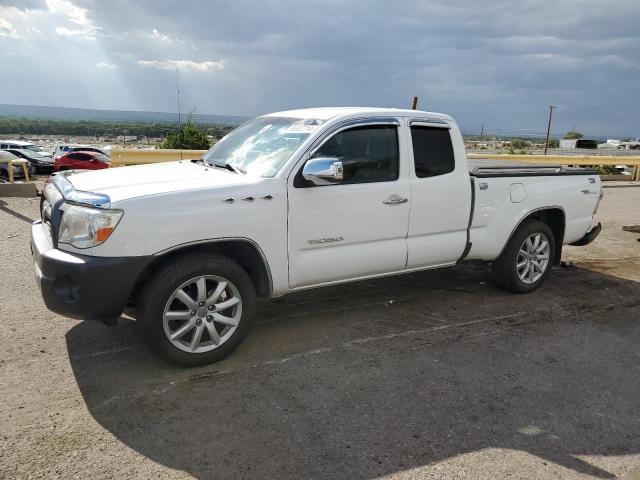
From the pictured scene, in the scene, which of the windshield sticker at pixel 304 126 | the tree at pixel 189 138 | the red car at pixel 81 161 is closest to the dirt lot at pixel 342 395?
the windshield sticker at pixel 304 126

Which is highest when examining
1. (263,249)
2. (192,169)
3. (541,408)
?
(192,169)

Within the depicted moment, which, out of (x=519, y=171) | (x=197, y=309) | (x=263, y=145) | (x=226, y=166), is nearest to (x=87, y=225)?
(x=197, y=309)

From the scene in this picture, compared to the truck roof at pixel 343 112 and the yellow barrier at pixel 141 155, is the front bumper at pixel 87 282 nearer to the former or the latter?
the truck roof at pixel 343 112

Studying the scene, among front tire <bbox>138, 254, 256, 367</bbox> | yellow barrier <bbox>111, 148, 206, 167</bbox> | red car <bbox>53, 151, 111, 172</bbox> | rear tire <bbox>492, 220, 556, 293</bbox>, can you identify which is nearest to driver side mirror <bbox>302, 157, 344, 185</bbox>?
front tire <bbox>138, 254, 256, 367</bbox>

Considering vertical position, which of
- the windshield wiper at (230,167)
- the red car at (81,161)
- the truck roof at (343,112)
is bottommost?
the red car at (81,161)

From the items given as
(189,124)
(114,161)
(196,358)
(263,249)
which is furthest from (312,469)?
(189,124)

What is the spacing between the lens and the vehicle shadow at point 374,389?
2.96 meters

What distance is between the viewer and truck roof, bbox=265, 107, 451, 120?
175 inches

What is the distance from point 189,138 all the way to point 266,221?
25113 mm

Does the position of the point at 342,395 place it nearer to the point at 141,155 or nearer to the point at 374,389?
the point at 374,389

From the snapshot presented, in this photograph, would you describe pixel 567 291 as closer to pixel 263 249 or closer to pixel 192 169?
pixel 263 249

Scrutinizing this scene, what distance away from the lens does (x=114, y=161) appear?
1186 cm

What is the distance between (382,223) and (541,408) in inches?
72.2

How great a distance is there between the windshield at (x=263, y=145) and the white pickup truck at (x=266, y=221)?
2cm
